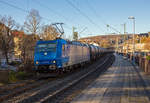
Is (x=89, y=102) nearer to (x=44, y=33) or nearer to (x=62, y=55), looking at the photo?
(x=62, y=55)

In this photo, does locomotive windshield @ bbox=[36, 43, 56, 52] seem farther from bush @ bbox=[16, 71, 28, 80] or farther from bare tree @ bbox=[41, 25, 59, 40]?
bare tree @ bbox=[41, 25, 59, 40]

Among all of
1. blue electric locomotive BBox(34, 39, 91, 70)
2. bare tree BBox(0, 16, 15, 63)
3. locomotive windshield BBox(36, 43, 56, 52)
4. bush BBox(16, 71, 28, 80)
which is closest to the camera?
blue electric locomotive BBox(34, 39, 91, 70)

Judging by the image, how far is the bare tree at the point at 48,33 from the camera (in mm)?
42453

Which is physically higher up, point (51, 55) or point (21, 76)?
point (51, 55)

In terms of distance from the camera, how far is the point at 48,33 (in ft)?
147

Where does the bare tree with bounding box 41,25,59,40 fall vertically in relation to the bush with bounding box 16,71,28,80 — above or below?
above

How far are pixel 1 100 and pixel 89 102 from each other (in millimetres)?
3891

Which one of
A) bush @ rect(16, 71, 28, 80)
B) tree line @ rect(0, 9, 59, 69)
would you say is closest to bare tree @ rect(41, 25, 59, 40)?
tree line @ rect(0, 9, 59, 69)

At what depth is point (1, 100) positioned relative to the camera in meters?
8.44

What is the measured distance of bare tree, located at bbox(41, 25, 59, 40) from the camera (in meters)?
42.5

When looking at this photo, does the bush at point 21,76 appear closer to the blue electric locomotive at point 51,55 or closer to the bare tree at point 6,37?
the blue electric locomotive at point 51,55

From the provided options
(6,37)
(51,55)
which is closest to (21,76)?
(51,55)

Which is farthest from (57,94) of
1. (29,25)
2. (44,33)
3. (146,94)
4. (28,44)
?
(44,33)

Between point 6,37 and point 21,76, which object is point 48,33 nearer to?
point 6,37
